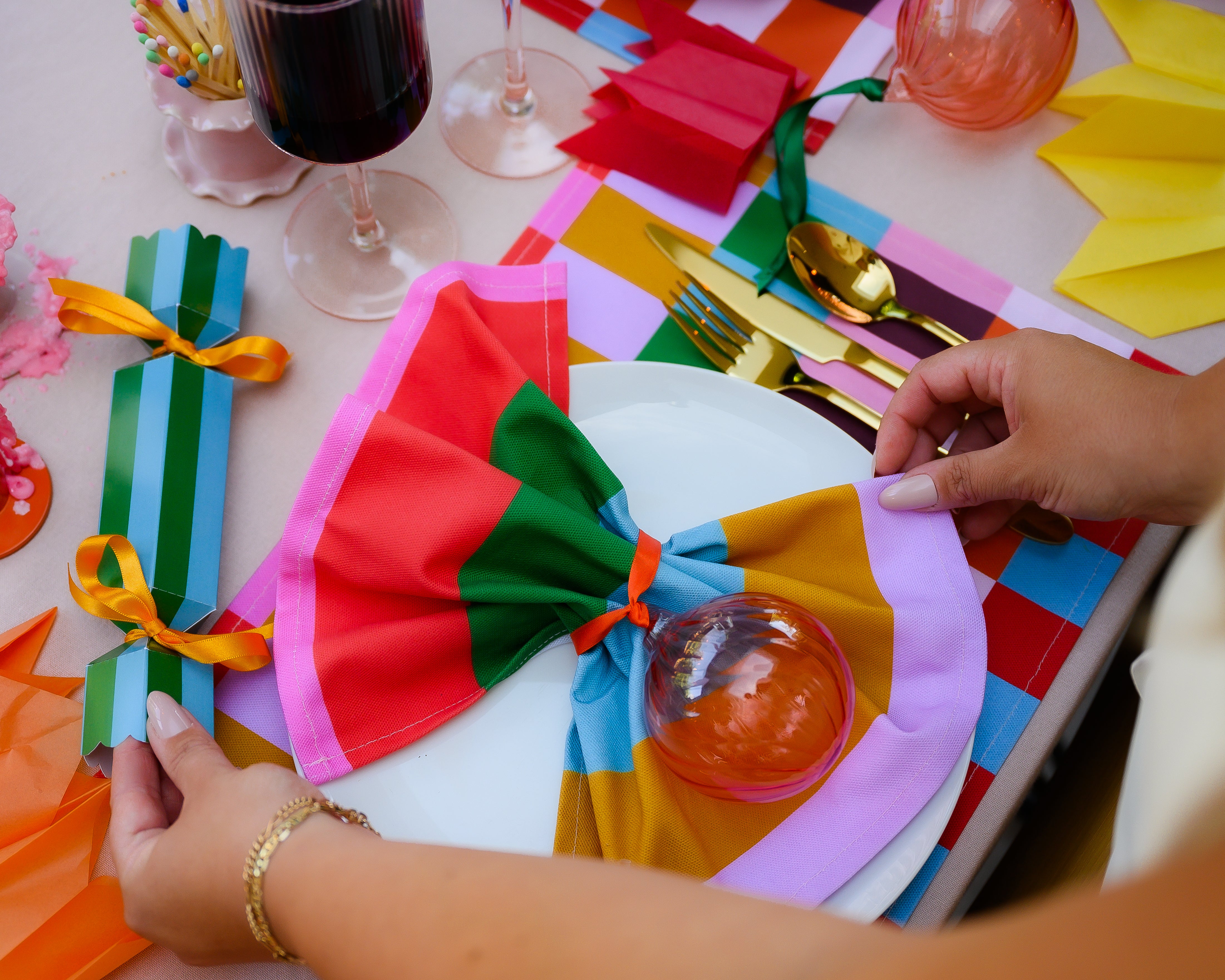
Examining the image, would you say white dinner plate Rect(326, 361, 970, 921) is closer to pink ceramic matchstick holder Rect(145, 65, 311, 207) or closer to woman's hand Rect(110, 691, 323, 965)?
woman's hand Rect(110, 691, 323, 965)

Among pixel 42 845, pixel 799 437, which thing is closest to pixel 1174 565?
pixel 799 437

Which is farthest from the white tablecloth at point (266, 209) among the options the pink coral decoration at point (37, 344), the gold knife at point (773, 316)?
the gold knife at point (773, 316)

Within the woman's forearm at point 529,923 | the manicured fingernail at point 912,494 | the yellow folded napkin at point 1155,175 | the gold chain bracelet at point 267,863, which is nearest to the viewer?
the woman's forearm at point 529,923

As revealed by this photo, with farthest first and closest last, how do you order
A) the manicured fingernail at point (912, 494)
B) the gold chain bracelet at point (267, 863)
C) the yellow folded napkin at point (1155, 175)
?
→ 1. the yellow folded napkin at point (1155, 175)
2. the manicured fingernail at point (912, 494)
3. the gold chain bracelet at point (267, 863)

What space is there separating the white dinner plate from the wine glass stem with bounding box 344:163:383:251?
0.58ft

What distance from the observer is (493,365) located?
48 cm

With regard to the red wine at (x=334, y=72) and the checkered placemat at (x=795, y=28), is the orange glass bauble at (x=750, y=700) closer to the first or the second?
the red wine at (x=334, y=72)

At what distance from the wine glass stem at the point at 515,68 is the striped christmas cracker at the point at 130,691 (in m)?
0.43

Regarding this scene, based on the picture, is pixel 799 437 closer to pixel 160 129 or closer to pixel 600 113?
pixel 600 113

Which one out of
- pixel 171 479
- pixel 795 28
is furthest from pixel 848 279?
pixel 171 479

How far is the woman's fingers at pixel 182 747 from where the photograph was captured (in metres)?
0.41

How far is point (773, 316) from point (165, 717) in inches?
16.2

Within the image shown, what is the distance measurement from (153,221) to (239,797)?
406 mm

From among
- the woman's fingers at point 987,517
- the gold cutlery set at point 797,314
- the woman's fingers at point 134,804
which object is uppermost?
the gold cutlery set at point 797,314
